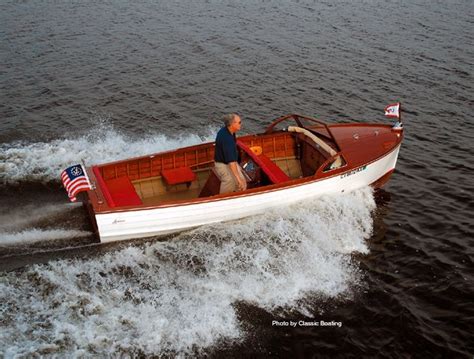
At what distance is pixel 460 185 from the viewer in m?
14.3

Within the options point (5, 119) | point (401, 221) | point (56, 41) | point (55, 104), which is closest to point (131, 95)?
point (55, 104)

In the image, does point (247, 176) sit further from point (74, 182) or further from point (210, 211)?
point (74, 182)

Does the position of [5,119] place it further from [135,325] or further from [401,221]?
[401,221]

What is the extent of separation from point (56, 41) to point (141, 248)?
18357 millimetres

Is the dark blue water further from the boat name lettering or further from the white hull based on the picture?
the boat name lettering

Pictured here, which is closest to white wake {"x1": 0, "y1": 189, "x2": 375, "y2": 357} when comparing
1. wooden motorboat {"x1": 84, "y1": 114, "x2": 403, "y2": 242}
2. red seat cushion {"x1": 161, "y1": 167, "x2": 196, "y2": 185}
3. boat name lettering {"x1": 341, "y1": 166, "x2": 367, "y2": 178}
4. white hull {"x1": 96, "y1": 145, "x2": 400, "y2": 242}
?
white hull {"x1": 96, "y1": 145, "x2": 400, "y2": 242}

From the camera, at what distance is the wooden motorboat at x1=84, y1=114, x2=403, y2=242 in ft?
34.9

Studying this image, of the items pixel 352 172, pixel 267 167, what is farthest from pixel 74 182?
pixel 352 172

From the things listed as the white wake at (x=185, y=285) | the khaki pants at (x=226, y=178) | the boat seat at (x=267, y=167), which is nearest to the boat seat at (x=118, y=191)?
the white wake at (x=185, y=285)

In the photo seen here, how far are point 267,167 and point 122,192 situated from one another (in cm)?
373

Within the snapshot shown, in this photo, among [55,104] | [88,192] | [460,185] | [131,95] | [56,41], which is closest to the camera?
[88,192]

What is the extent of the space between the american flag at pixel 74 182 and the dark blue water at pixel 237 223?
4.39ft

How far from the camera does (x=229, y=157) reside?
10836 mm

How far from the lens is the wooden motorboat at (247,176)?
10.6m
